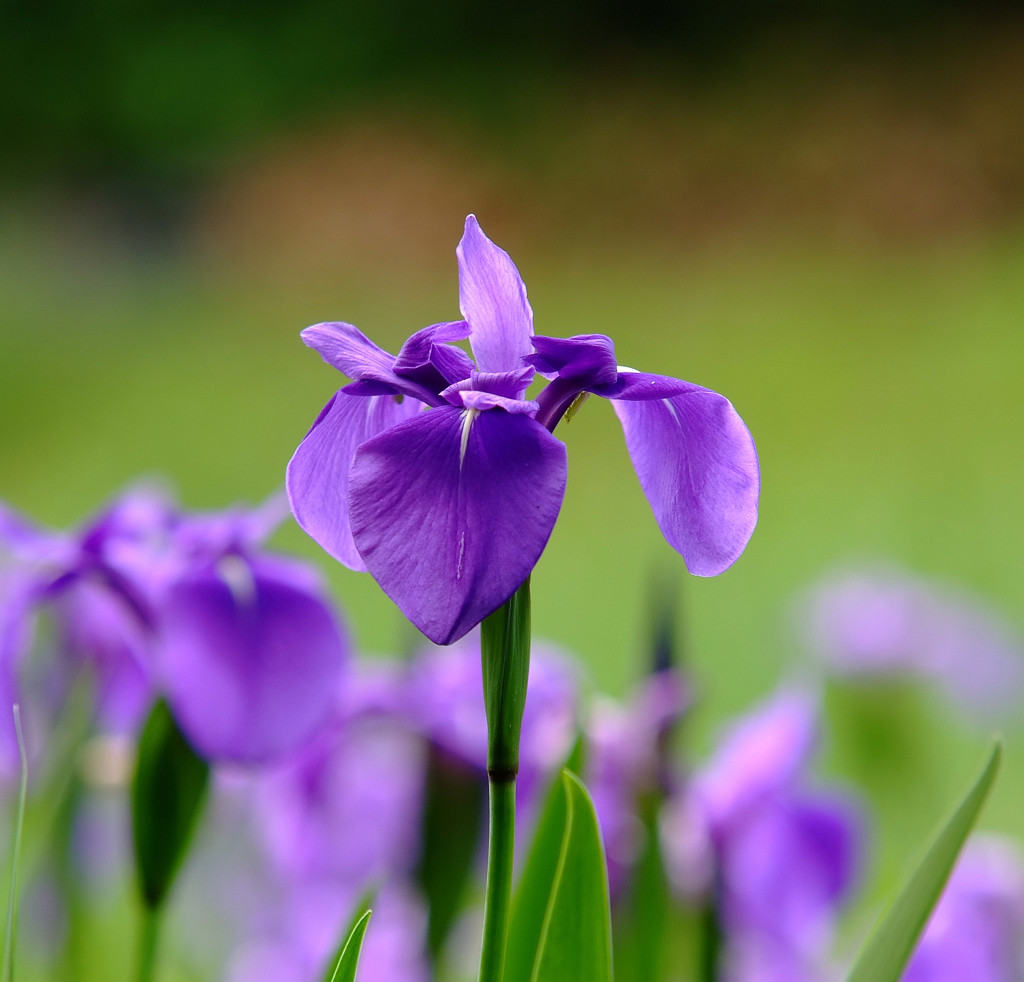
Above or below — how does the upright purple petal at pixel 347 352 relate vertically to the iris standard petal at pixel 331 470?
above

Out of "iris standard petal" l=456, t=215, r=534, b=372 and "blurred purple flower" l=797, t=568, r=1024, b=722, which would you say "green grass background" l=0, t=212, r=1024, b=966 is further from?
"iris standard petal" l=456, t=215, r=534, b=372

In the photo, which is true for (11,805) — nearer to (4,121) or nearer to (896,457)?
(896,457)

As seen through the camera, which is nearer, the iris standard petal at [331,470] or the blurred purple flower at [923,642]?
the iris standard petal at [331,470]

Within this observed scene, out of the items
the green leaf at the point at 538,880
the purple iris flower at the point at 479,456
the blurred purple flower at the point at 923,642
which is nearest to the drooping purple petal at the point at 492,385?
the purple iris flower at the point at 479,456

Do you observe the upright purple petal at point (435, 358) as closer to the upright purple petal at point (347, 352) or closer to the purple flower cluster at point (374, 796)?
the upright purple petal at point (347, 352)

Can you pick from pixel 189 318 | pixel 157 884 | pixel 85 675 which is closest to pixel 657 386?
pixel 157 884

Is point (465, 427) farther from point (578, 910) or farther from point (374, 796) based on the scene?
point (374, 796)

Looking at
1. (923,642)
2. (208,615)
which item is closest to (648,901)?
(208,615)

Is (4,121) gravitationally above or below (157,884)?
above
